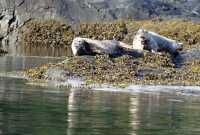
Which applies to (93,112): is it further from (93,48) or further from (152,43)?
(152,43)

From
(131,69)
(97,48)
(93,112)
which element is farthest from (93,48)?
(93,112)

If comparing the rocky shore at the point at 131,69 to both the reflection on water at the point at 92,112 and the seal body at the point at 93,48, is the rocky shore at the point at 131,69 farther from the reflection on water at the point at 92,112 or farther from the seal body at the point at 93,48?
the reflection on water at the point at 92,112

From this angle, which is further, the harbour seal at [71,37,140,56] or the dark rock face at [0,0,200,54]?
the dark rock face at [0,0,200,54]

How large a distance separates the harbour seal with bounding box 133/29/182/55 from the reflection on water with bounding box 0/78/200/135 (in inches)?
333

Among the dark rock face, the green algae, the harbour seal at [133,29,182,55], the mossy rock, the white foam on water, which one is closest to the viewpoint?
the white foam on water

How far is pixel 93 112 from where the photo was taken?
14.1 m

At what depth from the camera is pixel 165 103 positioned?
17.0 m

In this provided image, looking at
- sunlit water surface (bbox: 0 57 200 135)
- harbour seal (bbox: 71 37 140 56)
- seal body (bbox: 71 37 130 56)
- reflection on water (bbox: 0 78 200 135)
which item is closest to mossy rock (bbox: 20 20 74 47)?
harbour seal (bbox: 71 37 140 56)

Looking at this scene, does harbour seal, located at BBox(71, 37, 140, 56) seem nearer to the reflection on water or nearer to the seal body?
the seal body

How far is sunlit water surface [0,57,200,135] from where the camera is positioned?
11672mm

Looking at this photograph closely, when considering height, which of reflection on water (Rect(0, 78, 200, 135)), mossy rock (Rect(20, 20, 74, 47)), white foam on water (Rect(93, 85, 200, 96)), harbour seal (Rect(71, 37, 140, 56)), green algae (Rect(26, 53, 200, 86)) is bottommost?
reflection on water (Rect(0, 78, 200, 135))

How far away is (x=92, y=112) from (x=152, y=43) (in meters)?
14.3

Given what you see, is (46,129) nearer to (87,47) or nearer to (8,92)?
(8,92)

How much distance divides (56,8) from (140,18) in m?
6.62
